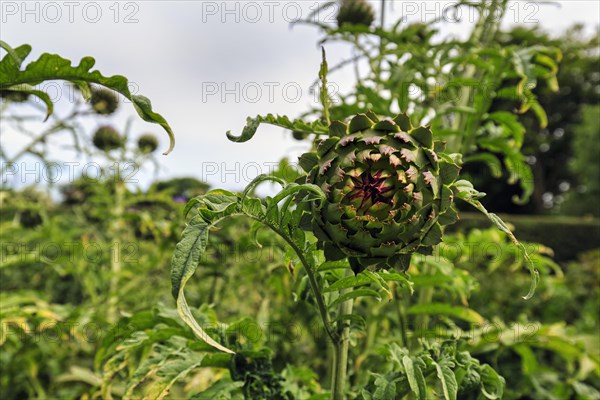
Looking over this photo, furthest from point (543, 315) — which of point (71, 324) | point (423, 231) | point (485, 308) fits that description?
point (423, 231)

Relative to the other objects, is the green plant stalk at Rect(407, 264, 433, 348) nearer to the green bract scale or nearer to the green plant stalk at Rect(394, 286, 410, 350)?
the green plant stalk at Rect(394, 286, 410, 350)

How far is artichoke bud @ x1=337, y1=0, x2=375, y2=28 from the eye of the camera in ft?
5.54

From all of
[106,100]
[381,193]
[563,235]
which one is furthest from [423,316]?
[563,235]

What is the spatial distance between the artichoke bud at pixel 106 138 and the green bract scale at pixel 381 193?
2.40 metres

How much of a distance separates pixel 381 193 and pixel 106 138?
2.52 m

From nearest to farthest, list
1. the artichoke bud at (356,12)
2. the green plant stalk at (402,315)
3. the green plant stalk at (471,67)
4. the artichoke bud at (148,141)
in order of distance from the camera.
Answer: the green plant stalk at (402,315) → the green plant stalk at (471,67) → the artichoke bud at (356,12) → the artichoke bud at (148,141)

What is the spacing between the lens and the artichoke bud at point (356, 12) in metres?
1.69

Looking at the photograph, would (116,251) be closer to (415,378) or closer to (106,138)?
(106,138)

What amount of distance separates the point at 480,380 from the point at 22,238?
5.61 feet

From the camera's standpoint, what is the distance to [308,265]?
2.15 feet

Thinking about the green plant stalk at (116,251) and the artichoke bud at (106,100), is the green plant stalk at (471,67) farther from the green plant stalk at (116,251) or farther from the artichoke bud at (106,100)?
the artichoke bud at (106,100)

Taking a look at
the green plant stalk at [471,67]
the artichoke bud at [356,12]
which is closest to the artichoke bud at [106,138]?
the artichoke bud at [356,12]

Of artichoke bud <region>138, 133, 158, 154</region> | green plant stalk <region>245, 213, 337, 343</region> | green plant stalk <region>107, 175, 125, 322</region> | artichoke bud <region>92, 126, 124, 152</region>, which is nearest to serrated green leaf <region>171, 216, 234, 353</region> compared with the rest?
green plant stalk <region>245, 213, 337, 343</region>

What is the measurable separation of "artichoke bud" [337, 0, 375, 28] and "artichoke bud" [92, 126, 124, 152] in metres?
1.56
